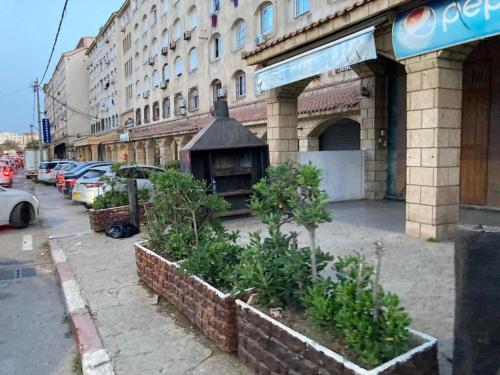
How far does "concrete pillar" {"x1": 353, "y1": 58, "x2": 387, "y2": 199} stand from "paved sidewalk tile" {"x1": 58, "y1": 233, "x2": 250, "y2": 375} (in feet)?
24.1

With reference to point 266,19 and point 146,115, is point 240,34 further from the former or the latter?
point 146,115

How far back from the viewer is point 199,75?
28.8 meters

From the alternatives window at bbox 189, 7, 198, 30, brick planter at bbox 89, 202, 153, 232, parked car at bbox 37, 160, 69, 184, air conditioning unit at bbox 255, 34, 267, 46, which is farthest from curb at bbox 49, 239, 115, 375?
window at bbox 189, 7, 198, 30

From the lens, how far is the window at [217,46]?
86.4 feet

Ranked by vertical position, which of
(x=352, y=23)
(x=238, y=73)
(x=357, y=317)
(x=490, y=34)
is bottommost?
(x=357, y=317)

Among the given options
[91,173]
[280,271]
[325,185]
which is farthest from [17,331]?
[91,173]

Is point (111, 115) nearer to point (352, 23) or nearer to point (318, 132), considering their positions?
point (318, 132)

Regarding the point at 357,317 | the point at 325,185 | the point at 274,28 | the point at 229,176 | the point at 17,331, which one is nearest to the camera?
the point at 357,317

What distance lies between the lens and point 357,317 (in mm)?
2441

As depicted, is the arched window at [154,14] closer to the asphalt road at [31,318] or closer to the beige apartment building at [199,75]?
the beige apartment building at [199,75]

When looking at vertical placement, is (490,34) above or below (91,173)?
above

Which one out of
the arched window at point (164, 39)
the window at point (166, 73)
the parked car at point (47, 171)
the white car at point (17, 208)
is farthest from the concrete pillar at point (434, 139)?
the arched window at point (164, 39)

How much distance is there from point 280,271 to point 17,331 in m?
3.25

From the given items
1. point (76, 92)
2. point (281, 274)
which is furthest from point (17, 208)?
point (76, 92)
